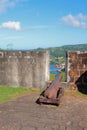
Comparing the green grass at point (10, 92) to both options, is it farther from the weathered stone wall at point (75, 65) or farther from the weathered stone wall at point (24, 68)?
the weathered stone wall at point (75, 65)

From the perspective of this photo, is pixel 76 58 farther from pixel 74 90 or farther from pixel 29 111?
pixel 29 111

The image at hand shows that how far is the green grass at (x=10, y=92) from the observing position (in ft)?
32.0

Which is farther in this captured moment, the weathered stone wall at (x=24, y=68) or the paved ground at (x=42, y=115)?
the weathered stone wall at (x=24, y=68)

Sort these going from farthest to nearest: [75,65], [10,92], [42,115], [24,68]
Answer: [24,68]
[75,65]
[10,92]
[42,115]

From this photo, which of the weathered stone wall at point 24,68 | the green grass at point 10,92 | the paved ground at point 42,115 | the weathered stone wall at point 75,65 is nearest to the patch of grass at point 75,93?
the weathered stone wall at point 75,65

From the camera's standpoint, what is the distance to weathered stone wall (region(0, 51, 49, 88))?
1134cm

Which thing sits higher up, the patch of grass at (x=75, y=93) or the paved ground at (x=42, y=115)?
the patch of grass at (x=75, y=93)

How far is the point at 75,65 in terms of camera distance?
11.0 m

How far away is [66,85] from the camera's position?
1106cm

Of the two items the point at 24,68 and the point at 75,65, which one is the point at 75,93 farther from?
the point at 24,68

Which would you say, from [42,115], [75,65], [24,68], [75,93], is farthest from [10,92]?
[42,115]

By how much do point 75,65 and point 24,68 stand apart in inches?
88.8

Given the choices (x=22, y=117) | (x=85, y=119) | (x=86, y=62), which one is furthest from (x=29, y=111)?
(x=86, y=62)

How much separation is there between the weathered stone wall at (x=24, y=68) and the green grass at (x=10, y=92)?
0.33m
